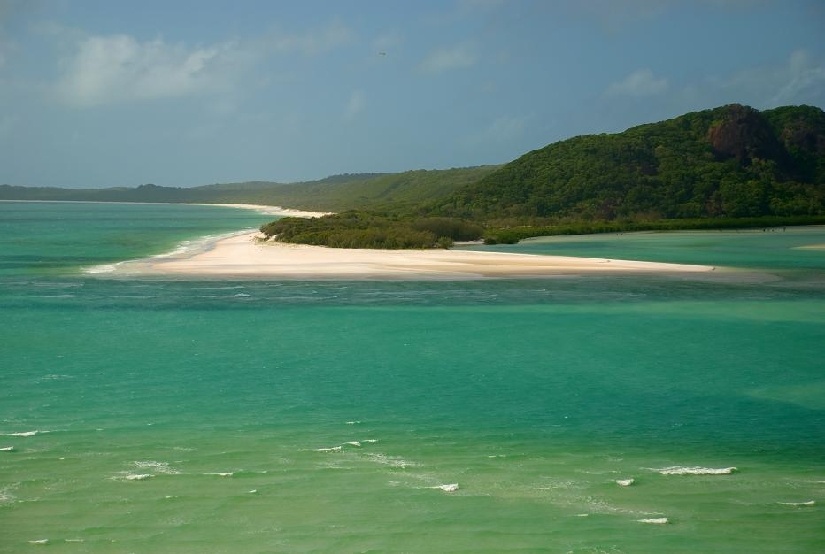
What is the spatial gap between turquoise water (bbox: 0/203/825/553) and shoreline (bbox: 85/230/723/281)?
629cm

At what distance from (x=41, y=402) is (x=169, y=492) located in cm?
466

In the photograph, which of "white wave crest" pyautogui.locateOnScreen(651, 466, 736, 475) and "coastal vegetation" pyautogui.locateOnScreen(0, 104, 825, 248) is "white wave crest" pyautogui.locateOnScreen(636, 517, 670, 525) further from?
"coastal vegetation" pyautogui.locateOnScreen(0, 104, 825, 248)

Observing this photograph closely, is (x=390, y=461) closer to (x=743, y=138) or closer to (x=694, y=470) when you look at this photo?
(x=694, y=470)

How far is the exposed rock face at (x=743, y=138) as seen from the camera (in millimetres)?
78312

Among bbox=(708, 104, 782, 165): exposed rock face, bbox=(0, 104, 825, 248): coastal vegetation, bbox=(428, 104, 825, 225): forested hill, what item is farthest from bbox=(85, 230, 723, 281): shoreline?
bbox=(708, 104, 782, 165): exposed rock face

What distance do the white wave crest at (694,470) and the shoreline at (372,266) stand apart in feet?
64.1

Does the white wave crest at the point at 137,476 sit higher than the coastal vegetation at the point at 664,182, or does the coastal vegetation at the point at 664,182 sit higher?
the coastal vegetation at the point at 664,182

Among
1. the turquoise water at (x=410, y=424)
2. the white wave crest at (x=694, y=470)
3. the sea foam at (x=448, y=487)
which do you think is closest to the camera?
the turquoise water at (x=410, y=424)

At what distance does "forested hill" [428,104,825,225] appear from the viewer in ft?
228

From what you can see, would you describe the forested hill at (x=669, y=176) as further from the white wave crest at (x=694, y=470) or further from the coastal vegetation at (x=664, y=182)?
the white wave crest at (x=694, y=470)

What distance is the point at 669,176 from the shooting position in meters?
74.2

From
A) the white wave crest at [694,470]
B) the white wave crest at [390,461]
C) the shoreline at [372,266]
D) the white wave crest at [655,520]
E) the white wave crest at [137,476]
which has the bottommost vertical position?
→ the white wave crest at [655,520]

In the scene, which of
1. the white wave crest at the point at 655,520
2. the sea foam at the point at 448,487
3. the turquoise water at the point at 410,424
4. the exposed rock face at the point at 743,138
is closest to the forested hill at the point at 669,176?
the exposed rock face at the point at 743,138

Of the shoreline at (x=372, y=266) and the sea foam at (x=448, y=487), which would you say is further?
the shoreline at (x=372, y=266)
